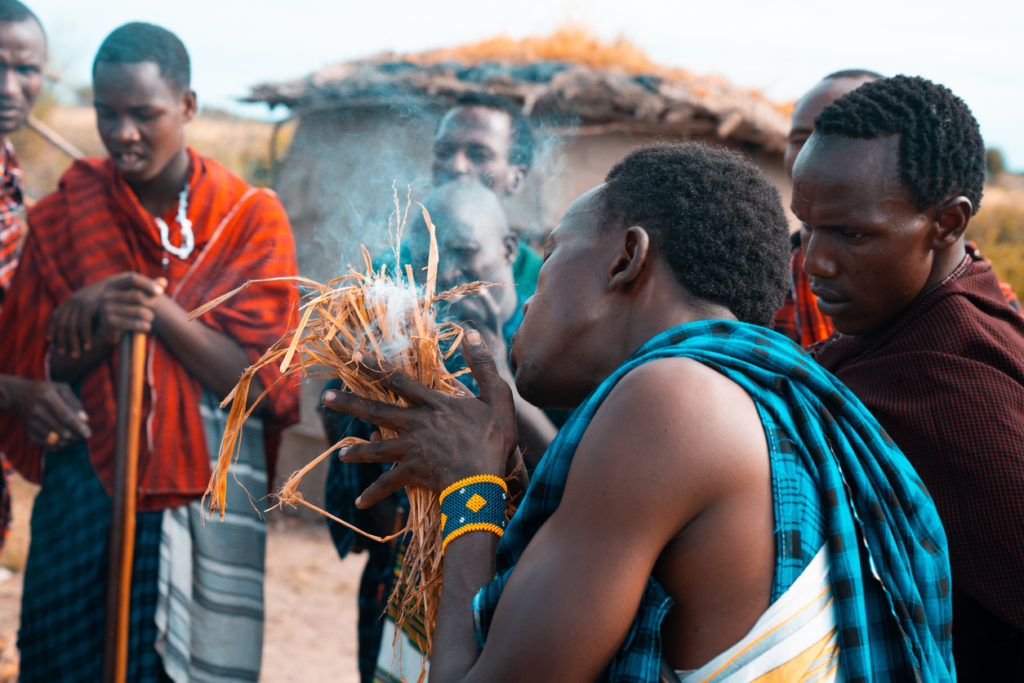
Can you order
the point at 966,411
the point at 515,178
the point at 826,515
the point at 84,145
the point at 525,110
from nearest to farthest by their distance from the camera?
the point at 826,515 < the point at 966,411 < the point at 515,178 < the point at 525,110 < the point at 84,145

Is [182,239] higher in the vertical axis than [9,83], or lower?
lower

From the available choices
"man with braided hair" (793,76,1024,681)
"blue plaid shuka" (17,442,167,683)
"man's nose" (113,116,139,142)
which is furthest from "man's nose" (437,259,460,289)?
"blue plaid shuka" (17,442,167,683)

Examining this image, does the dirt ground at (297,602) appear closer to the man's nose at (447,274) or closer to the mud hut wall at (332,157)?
the mud hut wall at (332,157)

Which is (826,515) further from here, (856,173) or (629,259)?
Answer: (856,173)

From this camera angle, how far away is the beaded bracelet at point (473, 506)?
5.36ft

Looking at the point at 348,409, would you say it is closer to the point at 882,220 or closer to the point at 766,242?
the point at 766,242

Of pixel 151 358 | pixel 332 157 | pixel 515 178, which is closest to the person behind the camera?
pixel 151 358

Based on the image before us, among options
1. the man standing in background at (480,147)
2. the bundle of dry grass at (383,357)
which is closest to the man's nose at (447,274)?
the man standing in background at (480,147)

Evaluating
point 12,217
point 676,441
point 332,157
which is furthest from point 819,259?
point 332,157

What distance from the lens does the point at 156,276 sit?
3508 millimetres

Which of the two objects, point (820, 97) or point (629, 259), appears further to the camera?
point (820, 97)

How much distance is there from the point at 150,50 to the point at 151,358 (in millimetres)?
1258

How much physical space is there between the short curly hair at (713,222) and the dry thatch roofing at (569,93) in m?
5.12

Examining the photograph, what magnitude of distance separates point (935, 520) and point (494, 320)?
1824 millimetres
